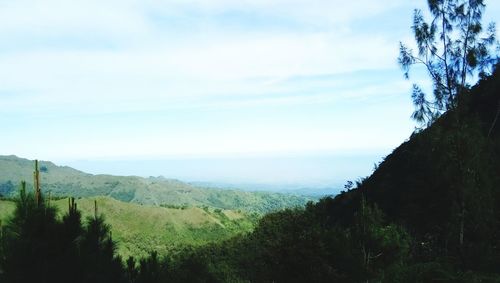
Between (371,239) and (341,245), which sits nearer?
(341,245)

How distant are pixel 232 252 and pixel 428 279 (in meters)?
104

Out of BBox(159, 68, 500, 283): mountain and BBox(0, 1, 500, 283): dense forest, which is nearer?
BBox(0, 1, 500, 283): dense forest

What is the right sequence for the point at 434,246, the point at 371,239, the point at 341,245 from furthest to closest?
the point at 434,246
the point at 371,239
the point at 341,245

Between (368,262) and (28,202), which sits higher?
(28,202)

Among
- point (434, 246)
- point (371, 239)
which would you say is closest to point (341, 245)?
point (371, 239)

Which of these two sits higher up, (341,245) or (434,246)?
(341,245)

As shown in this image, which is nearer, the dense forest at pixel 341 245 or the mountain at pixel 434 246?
the dense forest at pixel 341 245

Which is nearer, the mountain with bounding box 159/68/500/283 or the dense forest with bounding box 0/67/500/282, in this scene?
the dense forest with bounding box 0/67/500/282

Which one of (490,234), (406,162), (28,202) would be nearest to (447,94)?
(490,234)

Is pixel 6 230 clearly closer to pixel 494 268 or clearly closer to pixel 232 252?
pixel 494 268

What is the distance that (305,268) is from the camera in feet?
70.3

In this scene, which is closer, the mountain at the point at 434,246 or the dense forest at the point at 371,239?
the dense forest at the point at 371,239

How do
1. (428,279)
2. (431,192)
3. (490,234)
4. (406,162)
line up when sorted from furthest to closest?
1. (406,162)
2. (431,192)
3. (490,234)
4. (428,279)

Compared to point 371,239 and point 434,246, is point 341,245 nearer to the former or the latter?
point 371,239
